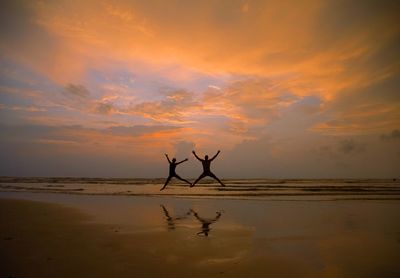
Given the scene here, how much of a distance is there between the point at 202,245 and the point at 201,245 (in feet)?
0.08

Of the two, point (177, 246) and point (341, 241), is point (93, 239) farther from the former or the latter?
point (341, 241)

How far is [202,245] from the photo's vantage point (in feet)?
24.0

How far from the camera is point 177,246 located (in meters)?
7.20

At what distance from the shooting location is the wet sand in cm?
553

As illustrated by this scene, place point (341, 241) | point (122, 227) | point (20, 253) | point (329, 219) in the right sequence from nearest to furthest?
point (20, 253) → point (341, 241) → point (122, 227) → point (329, 219)

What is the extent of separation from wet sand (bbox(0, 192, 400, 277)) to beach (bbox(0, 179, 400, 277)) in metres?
0.02

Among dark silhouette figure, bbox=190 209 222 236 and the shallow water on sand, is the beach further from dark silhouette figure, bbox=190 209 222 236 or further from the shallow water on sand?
the shallow water on sand

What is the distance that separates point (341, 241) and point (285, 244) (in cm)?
145

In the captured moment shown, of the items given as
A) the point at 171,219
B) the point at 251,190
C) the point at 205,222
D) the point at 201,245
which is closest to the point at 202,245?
the point at 201,245

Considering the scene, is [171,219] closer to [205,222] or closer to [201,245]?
[205,222]

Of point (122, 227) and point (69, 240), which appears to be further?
point (122, 227)

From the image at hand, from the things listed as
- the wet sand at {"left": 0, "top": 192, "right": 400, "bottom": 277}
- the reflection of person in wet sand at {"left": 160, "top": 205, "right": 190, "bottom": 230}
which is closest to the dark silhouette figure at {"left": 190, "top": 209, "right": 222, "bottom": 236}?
the wet sand at {"left": 0, "top": 192, "right": 400, "bottom": 277}

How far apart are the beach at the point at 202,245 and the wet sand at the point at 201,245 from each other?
2 cm

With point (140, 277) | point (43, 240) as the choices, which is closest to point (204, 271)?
point (140, 277)
